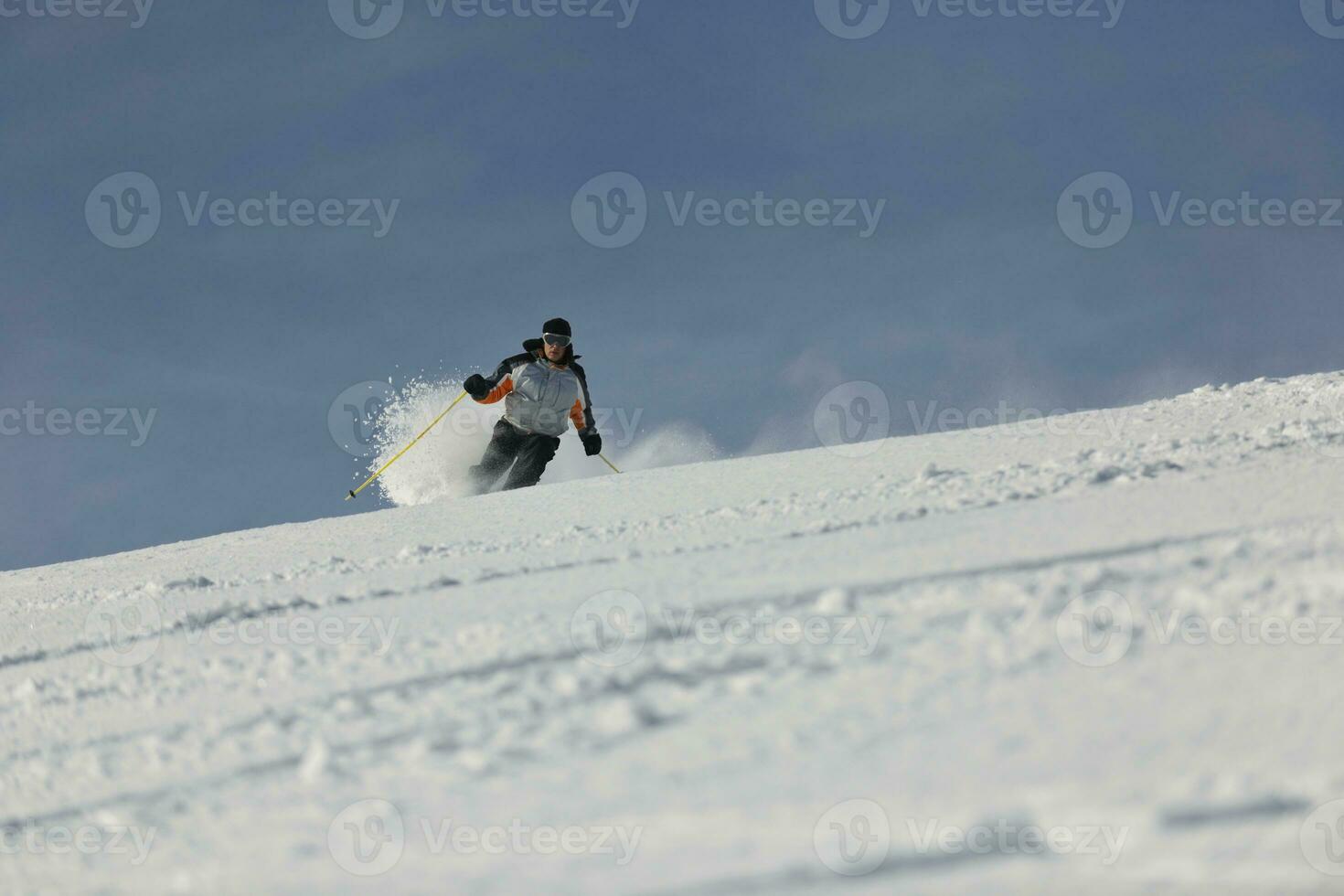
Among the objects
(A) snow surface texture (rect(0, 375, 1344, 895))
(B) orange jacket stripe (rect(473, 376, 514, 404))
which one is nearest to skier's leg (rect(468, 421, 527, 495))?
(B) orange jacket stripe (rect(473, 376, 514, 404))

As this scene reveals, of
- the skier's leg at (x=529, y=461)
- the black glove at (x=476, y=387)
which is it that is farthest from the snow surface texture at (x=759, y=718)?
the skier's leg at (x=529, y=461)

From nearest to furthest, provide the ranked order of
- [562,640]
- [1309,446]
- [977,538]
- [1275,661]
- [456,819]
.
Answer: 1. [456,819]
2. [1275,661]
3. [562,640]
4. [977,538]
5. [1309,446]

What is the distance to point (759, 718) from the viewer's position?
1765 millimetres

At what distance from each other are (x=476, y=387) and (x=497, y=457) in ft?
2.32

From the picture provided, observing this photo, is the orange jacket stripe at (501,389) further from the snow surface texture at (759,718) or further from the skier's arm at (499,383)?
the snow surface texture at (759,718)

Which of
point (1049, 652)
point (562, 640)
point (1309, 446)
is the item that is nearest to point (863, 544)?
point (562, 640)

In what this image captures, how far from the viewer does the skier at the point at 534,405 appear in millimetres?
8070

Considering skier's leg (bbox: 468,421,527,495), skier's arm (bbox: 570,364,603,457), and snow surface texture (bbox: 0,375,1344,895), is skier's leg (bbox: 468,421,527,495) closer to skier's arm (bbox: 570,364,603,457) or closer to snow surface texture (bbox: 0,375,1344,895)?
skier's arm (bbox: 570,364,603,457)

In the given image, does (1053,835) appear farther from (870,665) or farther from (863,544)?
(863,544)

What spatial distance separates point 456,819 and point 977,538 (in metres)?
1.90

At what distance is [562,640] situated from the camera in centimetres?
242

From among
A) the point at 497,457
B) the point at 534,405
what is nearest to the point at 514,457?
the point at 497,457

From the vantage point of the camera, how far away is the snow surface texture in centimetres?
136

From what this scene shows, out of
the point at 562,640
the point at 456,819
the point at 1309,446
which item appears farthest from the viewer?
the point at 1309,446
